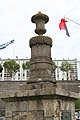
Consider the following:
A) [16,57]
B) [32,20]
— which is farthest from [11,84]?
[32,20]

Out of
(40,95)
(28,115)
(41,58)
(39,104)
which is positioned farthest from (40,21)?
(28,115)

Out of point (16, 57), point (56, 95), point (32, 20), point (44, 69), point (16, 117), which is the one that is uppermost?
point (16, 57)

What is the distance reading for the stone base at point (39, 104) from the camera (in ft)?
28.2

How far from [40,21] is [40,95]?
3.00 m

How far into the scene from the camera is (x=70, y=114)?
9250 millimetres

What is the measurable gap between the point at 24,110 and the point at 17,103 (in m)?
0.36

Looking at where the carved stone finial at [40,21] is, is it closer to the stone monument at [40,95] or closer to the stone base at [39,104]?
the stone monument at [40,95]

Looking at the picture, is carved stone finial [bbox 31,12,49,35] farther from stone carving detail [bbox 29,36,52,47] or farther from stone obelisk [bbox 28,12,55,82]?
stone carving detail [bbox 29,36,52,47]

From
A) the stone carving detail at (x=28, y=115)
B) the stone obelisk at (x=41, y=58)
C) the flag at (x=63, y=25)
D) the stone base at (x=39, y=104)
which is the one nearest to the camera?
the stone base at (x=39, y=104)

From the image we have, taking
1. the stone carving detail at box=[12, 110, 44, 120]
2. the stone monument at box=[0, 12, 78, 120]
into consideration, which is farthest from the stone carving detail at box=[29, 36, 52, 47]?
the stone carving detail at box=[12, 110, 44, 120]

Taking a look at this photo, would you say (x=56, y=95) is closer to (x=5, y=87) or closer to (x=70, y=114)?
(x=70, y=114)

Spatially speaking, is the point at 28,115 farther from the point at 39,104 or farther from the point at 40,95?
the point at 40,95

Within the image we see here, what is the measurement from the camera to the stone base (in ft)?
28.2

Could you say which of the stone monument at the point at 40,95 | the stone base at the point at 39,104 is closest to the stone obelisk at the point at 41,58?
the stone monument at the point at 40,95
